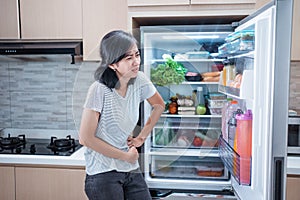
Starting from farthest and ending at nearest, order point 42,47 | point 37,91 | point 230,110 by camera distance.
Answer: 1. point 37,91
2. point 42,47
3. point 230,110

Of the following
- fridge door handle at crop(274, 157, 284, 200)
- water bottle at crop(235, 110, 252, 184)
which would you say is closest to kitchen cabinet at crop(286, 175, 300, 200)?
water bottle at crop(235, 110, 252, 184)

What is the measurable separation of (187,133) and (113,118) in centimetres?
53

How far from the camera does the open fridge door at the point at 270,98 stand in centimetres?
96

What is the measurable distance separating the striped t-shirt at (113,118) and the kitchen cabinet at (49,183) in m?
0.57

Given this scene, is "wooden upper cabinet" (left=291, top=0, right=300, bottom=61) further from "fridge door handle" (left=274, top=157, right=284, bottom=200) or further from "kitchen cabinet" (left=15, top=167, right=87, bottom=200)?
"kitchen cabinet" (left=15, top=167, right=87, bottom=200)

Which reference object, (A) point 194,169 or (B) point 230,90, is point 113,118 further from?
(A) point 194,169

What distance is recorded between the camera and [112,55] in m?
1.25

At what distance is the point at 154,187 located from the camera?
183 cm

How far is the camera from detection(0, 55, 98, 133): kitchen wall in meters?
2.27

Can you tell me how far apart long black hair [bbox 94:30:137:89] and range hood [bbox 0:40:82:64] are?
0.66 metres

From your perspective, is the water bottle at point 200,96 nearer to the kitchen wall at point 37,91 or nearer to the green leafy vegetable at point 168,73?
the green leafy vegetable at point 168,73

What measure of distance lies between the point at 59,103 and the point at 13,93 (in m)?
0.33

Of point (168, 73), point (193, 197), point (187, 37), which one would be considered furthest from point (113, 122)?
point (193, 197)

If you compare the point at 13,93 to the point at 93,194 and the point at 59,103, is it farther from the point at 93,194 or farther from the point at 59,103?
the point at 93,194
